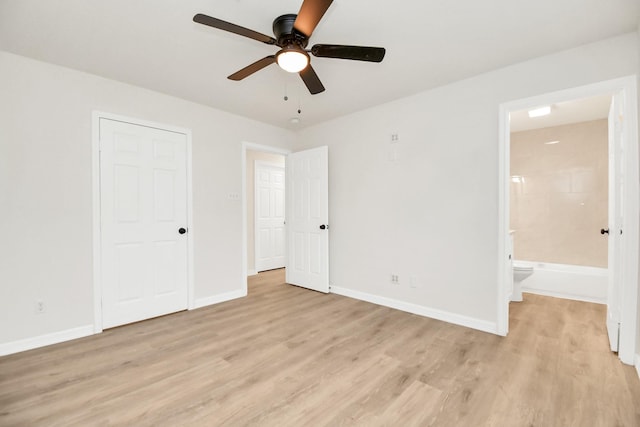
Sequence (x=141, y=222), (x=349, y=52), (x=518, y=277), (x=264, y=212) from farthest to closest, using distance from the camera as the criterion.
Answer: (x=264, y=212), (x=518, y=277), (x=141, y=222), (x=349, y=52)

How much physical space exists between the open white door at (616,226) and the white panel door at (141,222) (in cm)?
426

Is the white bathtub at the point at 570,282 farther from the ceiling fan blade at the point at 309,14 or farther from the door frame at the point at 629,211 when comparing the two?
the ceiling fan blade at the point at 309,14

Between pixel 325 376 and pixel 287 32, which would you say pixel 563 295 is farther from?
pixel 287 32

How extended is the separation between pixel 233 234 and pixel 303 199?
118 cm

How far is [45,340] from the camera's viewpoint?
2605 millimetres

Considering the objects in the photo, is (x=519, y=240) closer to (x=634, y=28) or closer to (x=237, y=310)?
(x=634, y=28)

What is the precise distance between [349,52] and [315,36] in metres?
0.53

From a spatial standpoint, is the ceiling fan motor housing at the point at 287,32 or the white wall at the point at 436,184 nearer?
the ceiling fan motor housing at the point at 287,32

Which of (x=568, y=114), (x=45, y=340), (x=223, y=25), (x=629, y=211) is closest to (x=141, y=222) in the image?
(x=45, y=340)

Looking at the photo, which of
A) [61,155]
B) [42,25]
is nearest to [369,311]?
[61,155]

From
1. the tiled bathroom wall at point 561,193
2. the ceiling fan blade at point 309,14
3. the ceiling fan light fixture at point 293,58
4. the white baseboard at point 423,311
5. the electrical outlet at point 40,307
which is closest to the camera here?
the ceiling fan blade at point 309,14

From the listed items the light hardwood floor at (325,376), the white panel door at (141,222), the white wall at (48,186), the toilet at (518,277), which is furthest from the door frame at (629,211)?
the white wall at (48,186)

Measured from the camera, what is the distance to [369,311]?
3.45 m

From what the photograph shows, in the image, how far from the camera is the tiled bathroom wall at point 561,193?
13.6 feet
